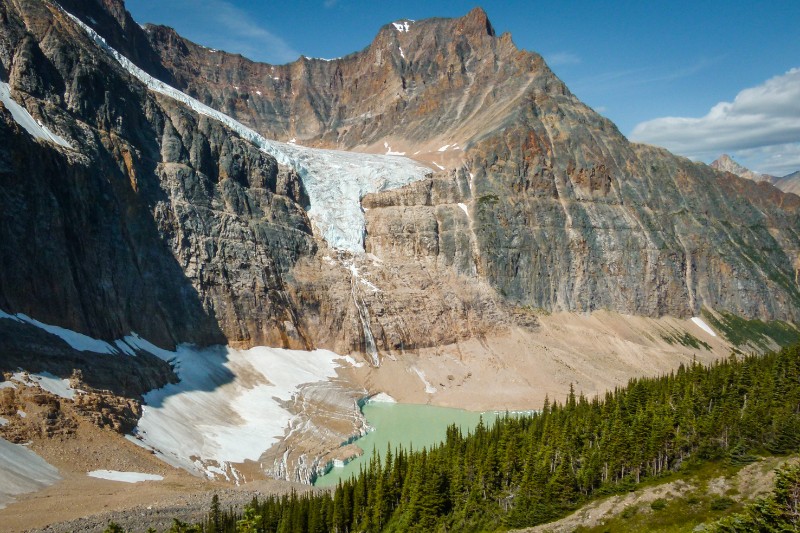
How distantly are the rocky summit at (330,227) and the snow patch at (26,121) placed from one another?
32 centimetres

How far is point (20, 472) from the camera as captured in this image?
37594mm

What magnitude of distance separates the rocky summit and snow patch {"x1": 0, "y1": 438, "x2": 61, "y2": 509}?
8698 millimetres

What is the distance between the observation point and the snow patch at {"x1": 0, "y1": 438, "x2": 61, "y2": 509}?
117 feet

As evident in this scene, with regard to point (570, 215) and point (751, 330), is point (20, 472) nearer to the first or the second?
point (570, 215)

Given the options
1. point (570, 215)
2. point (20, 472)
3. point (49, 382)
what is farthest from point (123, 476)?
point (570, 215)

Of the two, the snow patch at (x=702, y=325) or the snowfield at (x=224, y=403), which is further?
the snow patch at (x=702, y=325)

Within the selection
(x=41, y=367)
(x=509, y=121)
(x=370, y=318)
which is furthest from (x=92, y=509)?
(x=509, y=121)

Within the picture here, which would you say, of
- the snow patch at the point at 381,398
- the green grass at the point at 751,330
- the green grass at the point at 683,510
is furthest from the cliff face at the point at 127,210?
the green grass at the point at 751,330

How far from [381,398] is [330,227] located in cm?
3282

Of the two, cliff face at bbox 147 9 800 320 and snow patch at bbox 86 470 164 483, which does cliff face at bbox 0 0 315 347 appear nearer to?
snow patch at bbox 86 470 164 483

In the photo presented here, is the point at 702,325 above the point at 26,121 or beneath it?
beneath

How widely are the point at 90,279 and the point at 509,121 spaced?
8679cm

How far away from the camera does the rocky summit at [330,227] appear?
5928 cm

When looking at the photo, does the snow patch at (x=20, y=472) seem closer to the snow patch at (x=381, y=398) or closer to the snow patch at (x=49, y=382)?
the snow patch at (x=49, y=382)
